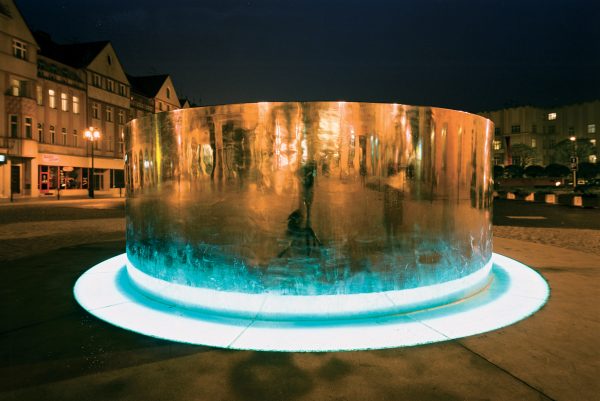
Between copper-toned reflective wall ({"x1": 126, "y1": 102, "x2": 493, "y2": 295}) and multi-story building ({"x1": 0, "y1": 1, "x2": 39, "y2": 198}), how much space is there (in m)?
36.8

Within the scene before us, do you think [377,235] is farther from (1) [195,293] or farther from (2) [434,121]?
(1) [195,293]

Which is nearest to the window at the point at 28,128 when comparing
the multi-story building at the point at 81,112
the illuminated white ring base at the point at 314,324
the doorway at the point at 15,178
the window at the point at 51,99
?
the multi-story building at the point at 81,112

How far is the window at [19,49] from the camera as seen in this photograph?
36.1 meters

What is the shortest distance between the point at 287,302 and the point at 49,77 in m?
45.7

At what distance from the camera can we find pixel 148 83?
61125 mm

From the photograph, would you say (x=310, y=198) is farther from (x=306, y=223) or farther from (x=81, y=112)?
(x=81, y=112)

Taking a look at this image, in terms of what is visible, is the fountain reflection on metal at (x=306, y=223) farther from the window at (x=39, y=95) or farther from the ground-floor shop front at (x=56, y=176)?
the window at (x=39, y=95)

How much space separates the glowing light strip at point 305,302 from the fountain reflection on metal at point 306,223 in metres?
0.01

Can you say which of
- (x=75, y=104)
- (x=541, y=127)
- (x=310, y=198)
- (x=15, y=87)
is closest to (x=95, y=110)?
(x=75, y=104)

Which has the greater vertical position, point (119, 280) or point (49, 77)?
point (49, 77)

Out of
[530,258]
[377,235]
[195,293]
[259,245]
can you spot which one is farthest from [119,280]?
[530,258]

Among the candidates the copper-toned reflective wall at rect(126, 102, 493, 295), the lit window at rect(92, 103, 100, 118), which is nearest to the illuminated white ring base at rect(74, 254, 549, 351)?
the copper-toned reflective wall at rect(126, 102, 493, 295)

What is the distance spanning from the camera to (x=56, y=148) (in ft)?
135

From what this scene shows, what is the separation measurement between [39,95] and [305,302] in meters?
44.5
